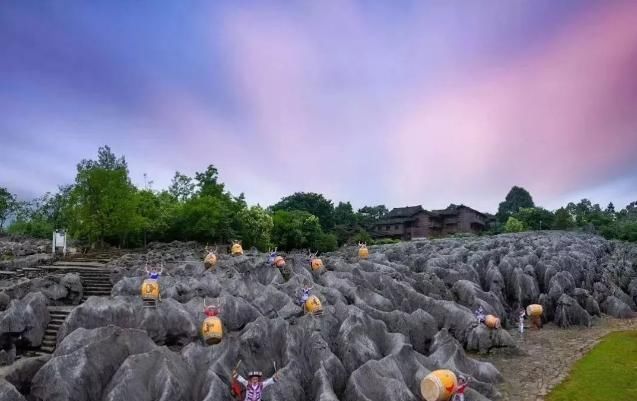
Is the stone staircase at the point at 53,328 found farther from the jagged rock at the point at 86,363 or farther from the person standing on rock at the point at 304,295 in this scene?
the person standing on rock at the point at 304,295

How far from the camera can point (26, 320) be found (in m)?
24.7

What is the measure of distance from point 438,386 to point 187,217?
45523mm

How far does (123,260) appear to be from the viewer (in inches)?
1567

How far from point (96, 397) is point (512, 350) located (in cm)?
2368

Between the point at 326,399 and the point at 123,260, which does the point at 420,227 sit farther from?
the point at 326,399

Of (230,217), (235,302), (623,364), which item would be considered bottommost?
(623,364)

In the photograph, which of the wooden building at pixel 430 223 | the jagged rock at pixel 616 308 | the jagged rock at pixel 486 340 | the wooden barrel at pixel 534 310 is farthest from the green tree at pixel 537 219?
the jagged rock at pixel 486 340

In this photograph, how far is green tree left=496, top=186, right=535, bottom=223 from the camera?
442 feet

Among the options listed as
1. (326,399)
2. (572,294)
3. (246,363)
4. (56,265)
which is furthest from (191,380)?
(572,294)

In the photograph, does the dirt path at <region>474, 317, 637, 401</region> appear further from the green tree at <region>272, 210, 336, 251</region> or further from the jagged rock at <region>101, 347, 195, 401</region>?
the green tree at <region>272, 210, 336, 251</region>

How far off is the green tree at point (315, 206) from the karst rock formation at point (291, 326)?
2323 inches

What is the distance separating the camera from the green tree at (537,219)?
102438 millimetres

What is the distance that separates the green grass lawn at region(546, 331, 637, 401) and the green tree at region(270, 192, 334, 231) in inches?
2962

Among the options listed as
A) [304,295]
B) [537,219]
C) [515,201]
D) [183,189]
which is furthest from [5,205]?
[515,201]
